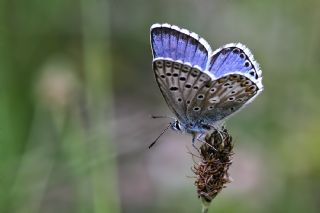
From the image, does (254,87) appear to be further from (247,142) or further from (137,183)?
(137,183)

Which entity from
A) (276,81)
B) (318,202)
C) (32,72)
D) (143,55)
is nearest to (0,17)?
(32,72)

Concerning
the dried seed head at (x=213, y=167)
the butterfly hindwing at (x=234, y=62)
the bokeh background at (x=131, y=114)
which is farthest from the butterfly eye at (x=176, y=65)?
the bokeh background at (x=131, y=114)

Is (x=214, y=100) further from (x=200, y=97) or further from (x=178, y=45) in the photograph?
(x=178, y=45)

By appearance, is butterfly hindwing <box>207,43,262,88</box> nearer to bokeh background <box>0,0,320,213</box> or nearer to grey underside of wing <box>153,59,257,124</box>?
grey underside of wing <box>153,59,257,124</box>

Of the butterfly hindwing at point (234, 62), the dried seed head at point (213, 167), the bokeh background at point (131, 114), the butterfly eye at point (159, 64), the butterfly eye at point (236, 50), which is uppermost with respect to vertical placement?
the butterfly eye at point (236, 50)

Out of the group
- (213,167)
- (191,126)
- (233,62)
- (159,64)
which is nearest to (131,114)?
(191,126)

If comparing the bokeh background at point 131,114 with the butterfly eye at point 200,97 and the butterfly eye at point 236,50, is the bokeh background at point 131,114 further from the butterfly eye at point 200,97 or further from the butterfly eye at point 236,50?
the butterfly eye at point 236,50
